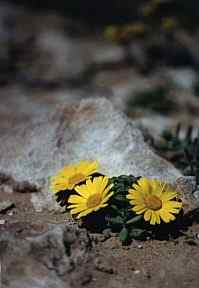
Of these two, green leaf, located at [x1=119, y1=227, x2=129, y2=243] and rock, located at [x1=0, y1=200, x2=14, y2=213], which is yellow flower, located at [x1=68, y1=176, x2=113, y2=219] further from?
rock, located at [x1=0, y1=200, x2=14, y2=213]

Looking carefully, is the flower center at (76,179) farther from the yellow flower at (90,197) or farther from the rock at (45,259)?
the rock at (45,259)

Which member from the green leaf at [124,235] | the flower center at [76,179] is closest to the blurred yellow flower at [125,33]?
the flower center at [76,179]

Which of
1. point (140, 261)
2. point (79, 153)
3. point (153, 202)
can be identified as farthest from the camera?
point (79, 153)

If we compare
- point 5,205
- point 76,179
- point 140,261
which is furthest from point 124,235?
point 5,205

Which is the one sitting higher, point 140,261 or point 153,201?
point 153,201

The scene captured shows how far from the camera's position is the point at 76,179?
3.12m

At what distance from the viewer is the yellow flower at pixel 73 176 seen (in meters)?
3.10

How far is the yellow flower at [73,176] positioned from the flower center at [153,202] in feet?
1.11

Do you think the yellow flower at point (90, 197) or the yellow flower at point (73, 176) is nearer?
the yellow flower at point (90, 197)

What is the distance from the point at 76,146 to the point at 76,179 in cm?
55

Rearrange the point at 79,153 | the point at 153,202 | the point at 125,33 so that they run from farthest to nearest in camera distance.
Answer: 1. the point at 125,33
2. the point at 79,153
3. the point at 153,202

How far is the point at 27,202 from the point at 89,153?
0.42 m

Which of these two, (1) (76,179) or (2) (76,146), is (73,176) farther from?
(2) (76,146)

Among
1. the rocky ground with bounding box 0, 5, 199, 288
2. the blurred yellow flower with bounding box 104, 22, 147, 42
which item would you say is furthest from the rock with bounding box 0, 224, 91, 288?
the blurred yellow flower with bounding box 104, 22, 147, 42
